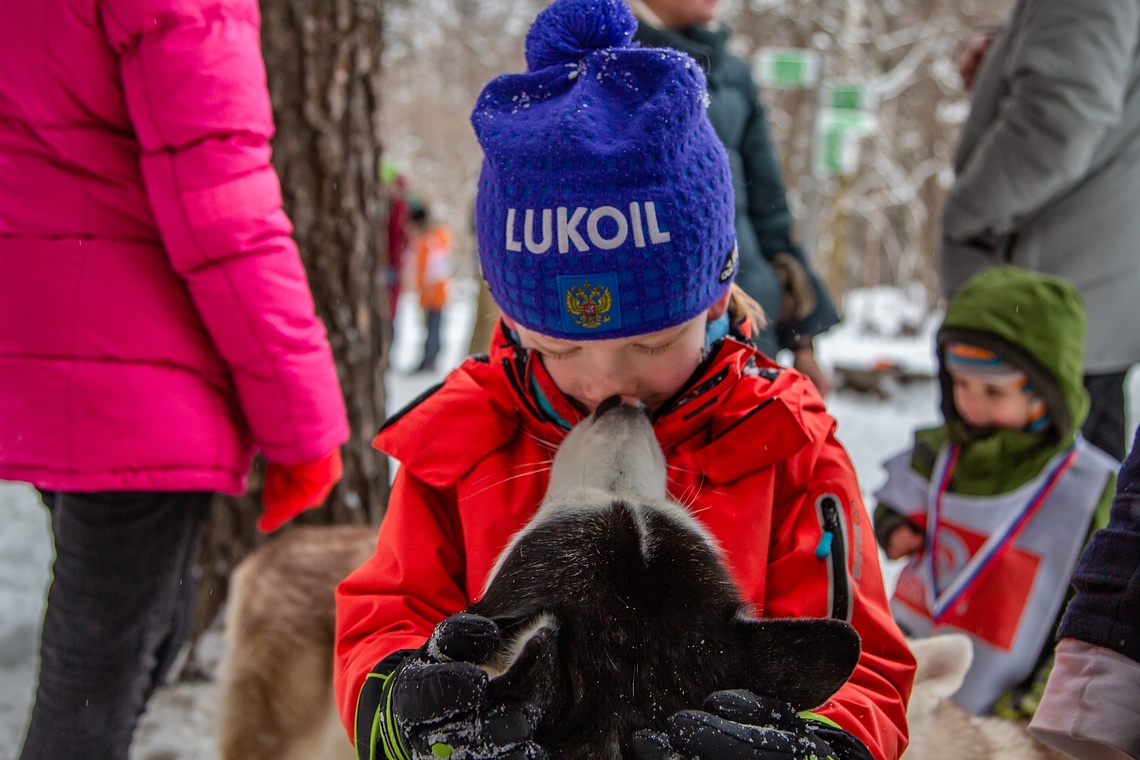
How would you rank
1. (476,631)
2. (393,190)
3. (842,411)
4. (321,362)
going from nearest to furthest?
(476,631)
(321,362)
(842,411)
(393,190)

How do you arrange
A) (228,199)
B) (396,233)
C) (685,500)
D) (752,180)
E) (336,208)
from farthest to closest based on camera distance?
(396,233), (336,208), (752,180), (228,199), (685,500)

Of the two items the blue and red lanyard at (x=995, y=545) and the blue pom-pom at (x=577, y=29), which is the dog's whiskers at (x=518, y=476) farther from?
the blue and red lanyard at (x=995, y=545)

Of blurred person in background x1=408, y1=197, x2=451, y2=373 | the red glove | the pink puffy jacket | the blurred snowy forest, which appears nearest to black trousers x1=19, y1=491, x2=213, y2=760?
the pink puffy jacket

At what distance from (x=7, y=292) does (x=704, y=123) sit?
4.89ft

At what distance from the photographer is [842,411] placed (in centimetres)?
800

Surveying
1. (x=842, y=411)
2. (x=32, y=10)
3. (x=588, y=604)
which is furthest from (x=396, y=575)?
(x=842, y=411)

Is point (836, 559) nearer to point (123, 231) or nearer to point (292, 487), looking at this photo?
point (292, 487)

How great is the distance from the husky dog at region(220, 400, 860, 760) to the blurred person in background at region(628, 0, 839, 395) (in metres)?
1.10

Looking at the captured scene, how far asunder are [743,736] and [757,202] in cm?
190

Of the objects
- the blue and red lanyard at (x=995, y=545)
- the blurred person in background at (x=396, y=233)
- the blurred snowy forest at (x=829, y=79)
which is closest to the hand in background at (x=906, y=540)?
the blue and red lanyard at (x=995, y=545)

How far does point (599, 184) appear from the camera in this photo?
1278mm

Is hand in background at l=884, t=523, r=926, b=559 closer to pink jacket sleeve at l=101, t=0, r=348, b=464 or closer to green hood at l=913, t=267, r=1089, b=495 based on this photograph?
green hood at l=913, t=267, r=1089, b=495

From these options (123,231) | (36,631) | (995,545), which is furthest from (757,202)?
(36,631)

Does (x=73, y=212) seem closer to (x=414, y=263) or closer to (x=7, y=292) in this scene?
(x=7, y=292)
